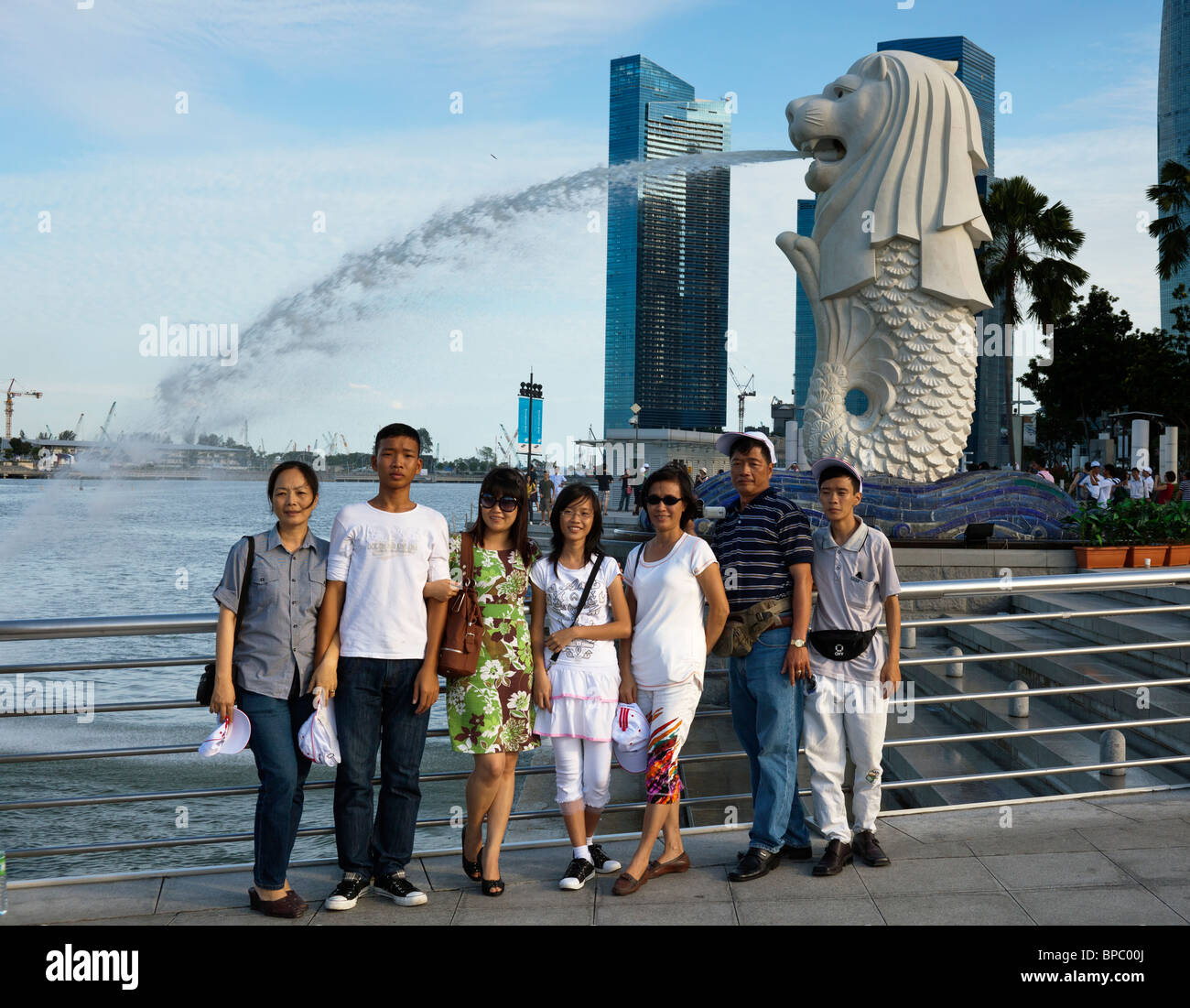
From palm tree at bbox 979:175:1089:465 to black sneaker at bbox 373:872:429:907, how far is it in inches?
1224

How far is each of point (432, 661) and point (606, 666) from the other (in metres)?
0.70

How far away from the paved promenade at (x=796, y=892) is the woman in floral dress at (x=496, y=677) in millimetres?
331

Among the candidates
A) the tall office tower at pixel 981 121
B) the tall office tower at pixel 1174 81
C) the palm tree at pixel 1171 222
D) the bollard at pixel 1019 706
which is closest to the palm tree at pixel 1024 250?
the palm tree at pixel 1171 222

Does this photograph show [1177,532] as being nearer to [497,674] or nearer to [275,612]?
[497,674]

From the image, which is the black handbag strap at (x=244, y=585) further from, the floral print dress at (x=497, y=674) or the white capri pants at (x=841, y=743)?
the white capri pants at (x=841, y=743)

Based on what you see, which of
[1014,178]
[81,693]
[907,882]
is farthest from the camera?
[1014,178]

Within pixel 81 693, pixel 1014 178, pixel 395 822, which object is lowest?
pixel 81 693

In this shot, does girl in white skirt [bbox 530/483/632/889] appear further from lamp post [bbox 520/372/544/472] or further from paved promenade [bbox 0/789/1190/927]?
lamp post [bbox 520/372/544/472]

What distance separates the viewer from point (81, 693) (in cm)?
1572

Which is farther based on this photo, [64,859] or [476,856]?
[64,859]

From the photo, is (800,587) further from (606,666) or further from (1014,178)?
(1014,178)

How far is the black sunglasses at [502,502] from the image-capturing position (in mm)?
3869
